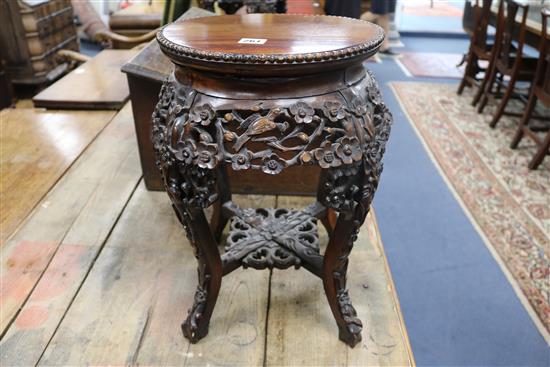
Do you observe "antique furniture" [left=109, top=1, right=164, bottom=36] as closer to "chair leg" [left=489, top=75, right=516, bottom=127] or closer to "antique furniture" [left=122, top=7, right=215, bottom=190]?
"antique furniture" [left=122, top=7, right=215, bottom=190]

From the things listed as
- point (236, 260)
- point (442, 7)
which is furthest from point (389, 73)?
point (236, 260)

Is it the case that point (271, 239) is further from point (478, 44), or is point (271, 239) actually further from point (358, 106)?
point (478, 44)

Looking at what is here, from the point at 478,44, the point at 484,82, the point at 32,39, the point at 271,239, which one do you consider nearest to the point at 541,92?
the point at 484,82

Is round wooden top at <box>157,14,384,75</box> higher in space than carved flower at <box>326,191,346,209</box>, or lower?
higher

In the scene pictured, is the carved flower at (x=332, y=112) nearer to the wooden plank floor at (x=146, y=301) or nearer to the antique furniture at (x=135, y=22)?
the wooden plank floor at (x=146, y=301)

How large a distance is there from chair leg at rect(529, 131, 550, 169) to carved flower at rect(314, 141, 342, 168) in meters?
1.92

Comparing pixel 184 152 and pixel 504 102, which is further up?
pixel 184 152

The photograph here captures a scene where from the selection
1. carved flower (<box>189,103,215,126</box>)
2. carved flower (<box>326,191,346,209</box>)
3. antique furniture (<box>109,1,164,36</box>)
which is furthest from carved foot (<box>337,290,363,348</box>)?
antique furniture (<box>109,1,164,36</box>)

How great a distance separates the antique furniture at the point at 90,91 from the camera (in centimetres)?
215

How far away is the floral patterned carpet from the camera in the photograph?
1688 mm

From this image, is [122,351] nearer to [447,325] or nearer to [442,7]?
[447,325]

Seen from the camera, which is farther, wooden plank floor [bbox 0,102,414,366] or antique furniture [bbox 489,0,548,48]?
antique furniture [bbox 489,0,548,48]

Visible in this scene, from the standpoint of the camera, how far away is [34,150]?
1.80 meters

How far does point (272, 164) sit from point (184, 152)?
0.52ft
